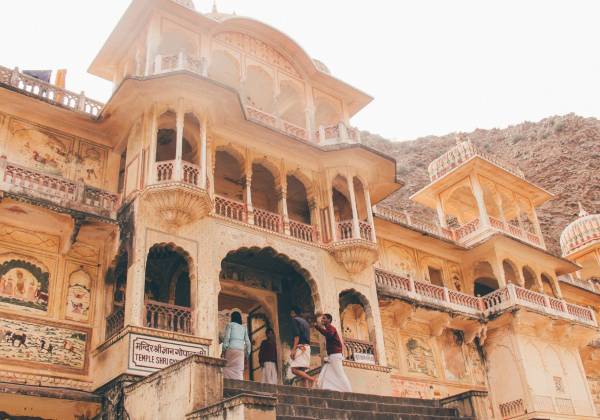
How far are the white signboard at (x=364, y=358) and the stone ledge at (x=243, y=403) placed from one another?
740cm

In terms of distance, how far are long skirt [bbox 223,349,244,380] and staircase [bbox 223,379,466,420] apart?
3.35 feet

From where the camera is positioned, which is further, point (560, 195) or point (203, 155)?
point (560, 195)

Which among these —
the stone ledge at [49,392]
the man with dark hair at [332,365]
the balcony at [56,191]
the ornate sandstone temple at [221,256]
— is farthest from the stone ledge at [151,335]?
the balcony at [56,191]

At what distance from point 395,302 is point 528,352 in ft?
19.0

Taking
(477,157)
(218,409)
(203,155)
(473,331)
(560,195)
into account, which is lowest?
(218,409)

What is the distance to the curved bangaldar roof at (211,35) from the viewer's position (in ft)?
54.6

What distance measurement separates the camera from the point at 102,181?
1530 centimetres

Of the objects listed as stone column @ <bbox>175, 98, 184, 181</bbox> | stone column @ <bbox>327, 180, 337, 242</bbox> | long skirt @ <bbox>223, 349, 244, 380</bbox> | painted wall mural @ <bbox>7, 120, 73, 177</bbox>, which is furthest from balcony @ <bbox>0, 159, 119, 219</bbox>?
stone column @ <bbox>327, 180, 337, 242</bbox>

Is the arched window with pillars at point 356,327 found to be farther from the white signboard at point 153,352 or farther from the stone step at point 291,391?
the white signboard at point 153,352

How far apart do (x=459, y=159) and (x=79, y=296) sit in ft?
55.2

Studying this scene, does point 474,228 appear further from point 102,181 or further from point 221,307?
point 102,181

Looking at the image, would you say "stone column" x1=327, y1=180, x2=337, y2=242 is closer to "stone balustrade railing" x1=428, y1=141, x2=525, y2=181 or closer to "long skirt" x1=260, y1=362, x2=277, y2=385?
"long skirt" x1=260, y1=362, x2=277, y2=385

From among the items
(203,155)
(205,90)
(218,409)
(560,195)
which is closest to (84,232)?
(203,155)

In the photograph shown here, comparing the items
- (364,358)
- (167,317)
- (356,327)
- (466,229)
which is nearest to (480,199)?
(466,229)
